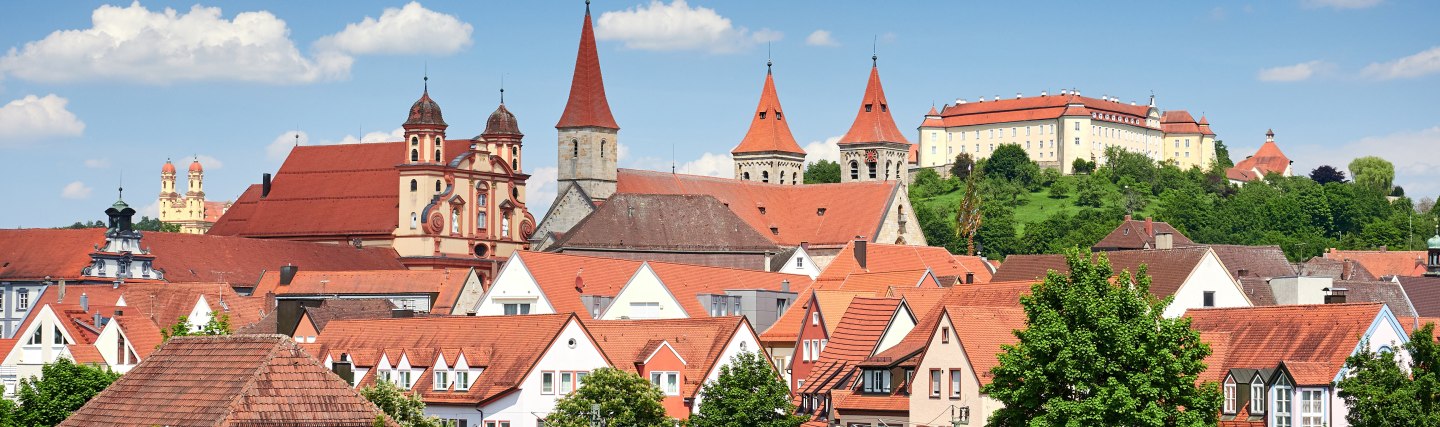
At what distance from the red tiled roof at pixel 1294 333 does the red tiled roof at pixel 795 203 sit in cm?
7382

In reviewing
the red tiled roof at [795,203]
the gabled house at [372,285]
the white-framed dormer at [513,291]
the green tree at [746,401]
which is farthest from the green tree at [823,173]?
the green tree at [746,401]

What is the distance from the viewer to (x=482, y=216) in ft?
420

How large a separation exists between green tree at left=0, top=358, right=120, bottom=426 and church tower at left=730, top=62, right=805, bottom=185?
10440 centimetres

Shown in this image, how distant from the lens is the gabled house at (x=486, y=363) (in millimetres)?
52406

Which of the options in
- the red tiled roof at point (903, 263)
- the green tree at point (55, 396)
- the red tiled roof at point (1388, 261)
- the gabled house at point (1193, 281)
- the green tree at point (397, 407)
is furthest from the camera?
the red tiled roof at point (1388, 261)

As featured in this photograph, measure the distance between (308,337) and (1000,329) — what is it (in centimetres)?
2454

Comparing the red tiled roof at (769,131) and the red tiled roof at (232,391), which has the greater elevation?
the red tiled roof at (769,131)

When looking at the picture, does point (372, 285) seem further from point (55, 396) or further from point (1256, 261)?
point (55, 396)

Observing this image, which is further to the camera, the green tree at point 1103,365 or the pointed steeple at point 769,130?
the pointed steeple at point 769,130

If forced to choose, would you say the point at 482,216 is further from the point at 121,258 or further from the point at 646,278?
the point at 646,278

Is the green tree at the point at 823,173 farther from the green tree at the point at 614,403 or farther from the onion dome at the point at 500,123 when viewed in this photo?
the green tree at the point at 614,403

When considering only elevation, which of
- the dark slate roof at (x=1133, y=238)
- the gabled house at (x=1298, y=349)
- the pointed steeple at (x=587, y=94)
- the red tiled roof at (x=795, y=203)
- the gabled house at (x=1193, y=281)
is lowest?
the gabled house at (x=1298, y=349)

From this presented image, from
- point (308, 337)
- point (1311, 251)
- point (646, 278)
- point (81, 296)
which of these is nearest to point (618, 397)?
point (308, 337)

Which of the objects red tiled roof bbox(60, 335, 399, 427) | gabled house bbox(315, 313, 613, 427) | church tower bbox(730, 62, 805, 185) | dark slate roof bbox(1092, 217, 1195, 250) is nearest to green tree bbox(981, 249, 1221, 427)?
red tiled roof bbox(60, 335, 399, 427)
